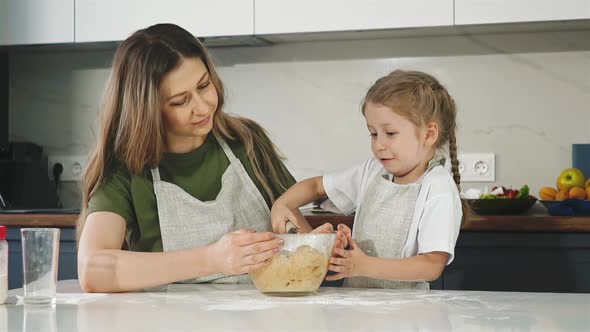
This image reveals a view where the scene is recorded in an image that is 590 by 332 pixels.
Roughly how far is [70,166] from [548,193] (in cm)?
181

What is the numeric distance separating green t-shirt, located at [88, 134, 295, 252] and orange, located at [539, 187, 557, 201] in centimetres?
130

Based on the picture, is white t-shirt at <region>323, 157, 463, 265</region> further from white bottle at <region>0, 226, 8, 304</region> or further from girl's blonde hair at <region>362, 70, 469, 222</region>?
white bottle at <region>0, 226, 8, 304</region>

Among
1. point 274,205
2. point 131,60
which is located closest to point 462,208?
point 274,205

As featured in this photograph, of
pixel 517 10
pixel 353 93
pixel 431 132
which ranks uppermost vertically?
pixel 517 10

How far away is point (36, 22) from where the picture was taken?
9.98ft

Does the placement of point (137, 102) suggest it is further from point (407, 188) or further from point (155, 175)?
point (407, 188)

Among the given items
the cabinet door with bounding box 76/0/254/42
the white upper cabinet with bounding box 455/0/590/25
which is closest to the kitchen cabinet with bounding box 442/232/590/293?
the white upper cabinet with bounding box 455/0/590/25

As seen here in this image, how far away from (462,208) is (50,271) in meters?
0.86

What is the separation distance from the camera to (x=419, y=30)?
2.85 meters

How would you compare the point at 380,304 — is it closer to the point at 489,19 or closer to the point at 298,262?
the point at 298,262

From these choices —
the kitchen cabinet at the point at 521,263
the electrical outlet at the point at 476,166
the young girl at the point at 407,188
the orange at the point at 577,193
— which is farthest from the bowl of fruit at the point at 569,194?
the young girl at the point at 407,188

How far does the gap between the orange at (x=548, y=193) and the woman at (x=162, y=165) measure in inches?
52.1

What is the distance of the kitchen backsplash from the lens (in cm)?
293

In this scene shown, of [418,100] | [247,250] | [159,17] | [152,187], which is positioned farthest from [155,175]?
[159,17]
